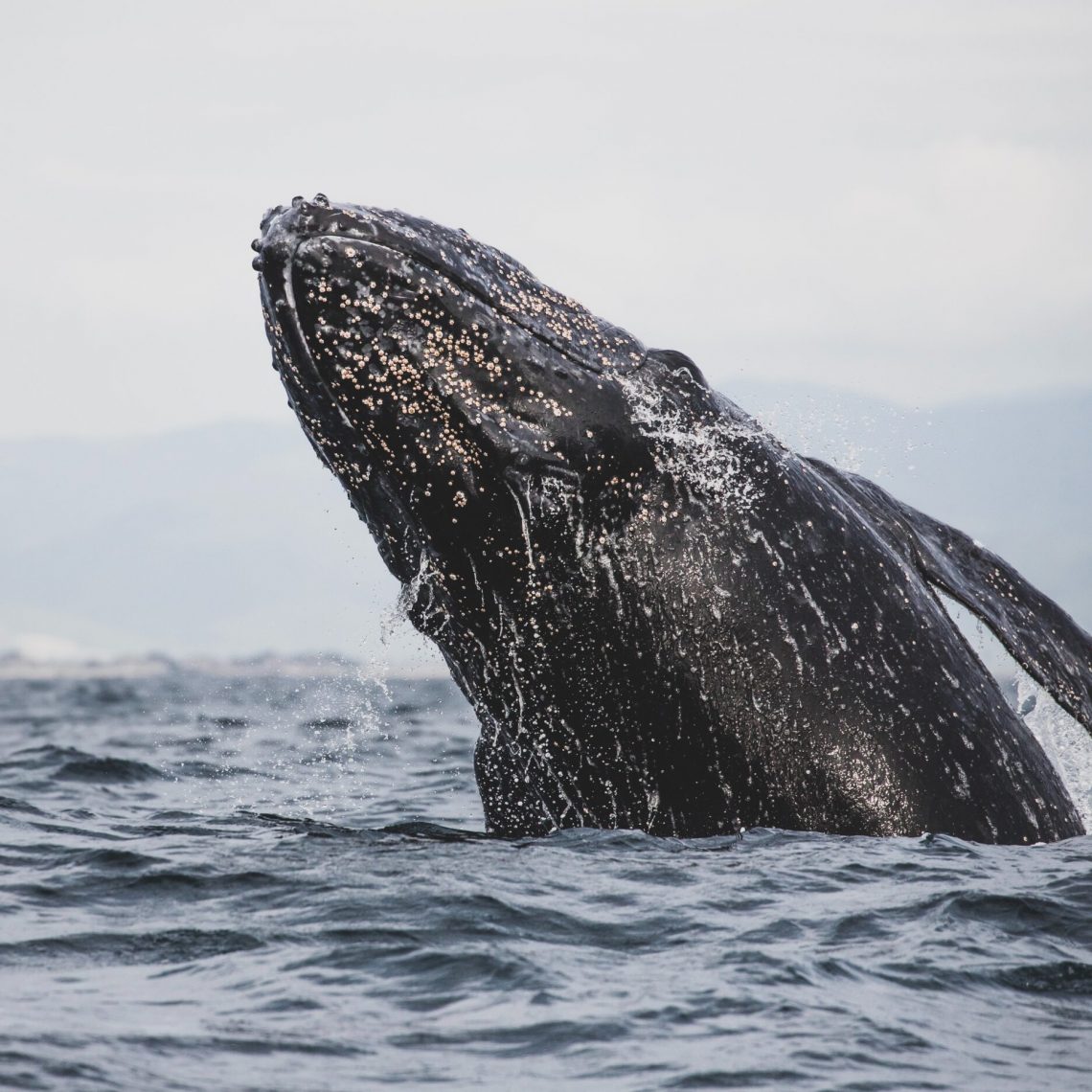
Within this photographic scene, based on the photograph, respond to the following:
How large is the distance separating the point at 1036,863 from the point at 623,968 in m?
2.97

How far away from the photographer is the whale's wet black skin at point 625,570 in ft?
28.8

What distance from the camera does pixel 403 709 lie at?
46656 millimetres

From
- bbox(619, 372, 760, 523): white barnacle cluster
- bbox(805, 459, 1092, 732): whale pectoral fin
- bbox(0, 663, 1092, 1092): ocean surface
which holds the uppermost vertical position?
bbox(619, 372, 760, 523): white barnacle cluster

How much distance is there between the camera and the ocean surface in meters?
6.27

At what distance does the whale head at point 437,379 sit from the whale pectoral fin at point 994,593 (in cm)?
185

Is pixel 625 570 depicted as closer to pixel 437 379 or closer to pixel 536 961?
pixel 437 379

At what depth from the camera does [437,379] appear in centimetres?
878

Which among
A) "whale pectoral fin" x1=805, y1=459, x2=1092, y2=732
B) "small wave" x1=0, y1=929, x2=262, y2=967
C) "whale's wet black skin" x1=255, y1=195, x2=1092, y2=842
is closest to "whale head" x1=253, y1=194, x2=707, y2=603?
"whale's wet black skin" x1=255, y1=195, x2=1092, y2=842

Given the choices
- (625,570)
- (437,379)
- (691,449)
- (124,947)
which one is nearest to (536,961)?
(124,947)

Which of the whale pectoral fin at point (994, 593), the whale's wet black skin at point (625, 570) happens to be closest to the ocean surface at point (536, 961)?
the whale's wet black skin at point (625, 570)

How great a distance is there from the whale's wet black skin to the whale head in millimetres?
14

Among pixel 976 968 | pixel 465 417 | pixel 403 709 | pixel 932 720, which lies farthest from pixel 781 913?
pixel 403 709

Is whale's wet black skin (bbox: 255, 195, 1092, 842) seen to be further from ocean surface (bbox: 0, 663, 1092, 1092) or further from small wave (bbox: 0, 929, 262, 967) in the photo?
small wave (bbox: 0, 929, 262, 967)

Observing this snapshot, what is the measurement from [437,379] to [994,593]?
12.5 feet
